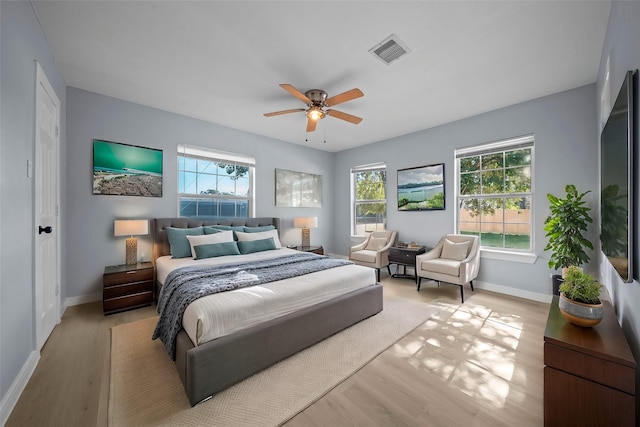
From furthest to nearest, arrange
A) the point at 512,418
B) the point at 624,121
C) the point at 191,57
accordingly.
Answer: the point at 191,57
the point at 512,418
the point at 624,121

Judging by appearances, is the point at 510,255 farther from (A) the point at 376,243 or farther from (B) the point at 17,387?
(B) the point at 17,387

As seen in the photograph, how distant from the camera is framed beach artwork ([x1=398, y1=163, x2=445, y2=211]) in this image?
446 centimetres

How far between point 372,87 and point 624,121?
7.45ft

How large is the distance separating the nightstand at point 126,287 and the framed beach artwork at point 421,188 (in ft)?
14.4

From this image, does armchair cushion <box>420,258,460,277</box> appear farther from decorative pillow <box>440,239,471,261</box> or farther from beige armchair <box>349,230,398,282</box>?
beige armchair <box>349,230,398,282</box>

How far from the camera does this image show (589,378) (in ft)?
4.14

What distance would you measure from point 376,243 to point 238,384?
371 cm

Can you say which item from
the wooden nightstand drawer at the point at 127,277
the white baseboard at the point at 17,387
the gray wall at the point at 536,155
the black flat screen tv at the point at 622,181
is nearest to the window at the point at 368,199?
the gray wall at the point at 536,155

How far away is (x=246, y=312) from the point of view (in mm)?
1921

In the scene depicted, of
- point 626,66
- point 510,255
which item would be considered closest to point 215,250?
point 626,66

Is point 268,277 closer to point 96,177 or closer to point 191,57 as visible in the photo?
point 191,57

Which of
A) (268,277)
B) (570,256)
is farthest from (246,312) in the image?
(570,256)

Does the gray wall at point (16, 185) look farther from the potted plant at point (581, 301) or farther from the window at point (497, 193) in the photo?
the window at point (497, 193)

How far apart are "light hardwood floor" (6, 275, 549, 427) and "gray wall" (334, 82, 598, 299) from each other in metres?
0.99
